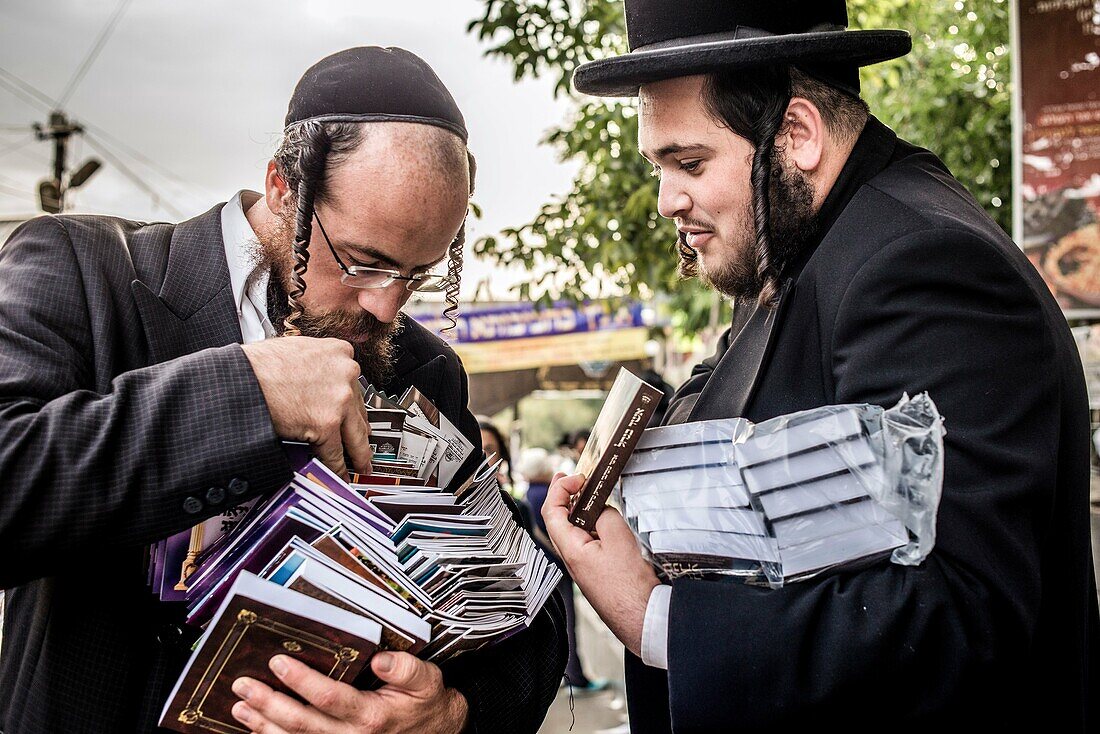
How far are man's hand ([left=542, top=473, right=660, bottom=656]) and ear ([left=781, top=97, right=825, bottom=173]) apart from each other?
2.50ft

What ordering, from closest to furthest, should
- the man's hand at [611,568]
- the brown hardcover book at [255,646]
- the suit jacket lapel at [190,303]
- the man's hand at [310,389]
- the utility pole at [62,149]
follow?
the brown hardcover book at [255,646] < the man's hand at [310,389] < the man's hand at [611,568] < the suit jacket lapel at [190,303] < the utility pole at [62,149]

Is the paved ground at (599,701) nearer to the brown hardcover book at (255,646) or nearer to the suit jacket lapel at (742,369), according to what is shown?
the suit jacket lapel at (742,369)

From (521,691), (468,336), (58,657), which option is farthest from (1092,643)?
(468,336)

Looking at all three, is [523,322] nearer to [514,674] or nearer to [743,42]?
[514,674]

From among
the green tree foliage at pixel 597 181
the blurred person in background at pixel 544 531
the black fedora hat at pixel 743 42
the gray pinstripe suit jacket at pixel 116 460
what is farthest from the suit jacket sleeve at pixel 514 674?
the blurred person in background at pixel 544 531

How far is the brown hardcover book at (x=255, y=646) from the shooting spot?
3.86 feet

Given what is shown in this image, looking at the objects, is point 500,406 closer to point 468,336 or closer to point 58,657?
point 468,336

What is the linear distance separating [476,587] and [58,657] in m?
0.72

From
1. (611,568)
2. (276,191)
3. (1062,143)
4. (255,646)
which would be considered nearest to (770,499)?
(611,568)

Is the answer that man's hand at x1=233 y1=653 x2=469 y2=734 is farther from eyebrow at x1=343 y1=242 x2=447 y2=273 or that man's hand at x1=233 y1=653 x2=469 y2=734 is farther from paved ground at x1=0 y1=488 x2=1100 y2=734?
paved ground at x1=0 y1=488 x2=1100 y2=734

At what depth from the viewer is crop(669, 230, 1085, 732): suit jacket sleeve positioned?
1.26 m

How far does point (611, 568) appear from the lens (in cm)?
150

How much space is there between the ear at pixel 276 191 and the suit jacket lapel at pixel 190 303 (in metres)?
0.20

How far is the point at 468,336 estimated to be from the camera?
1539cm
